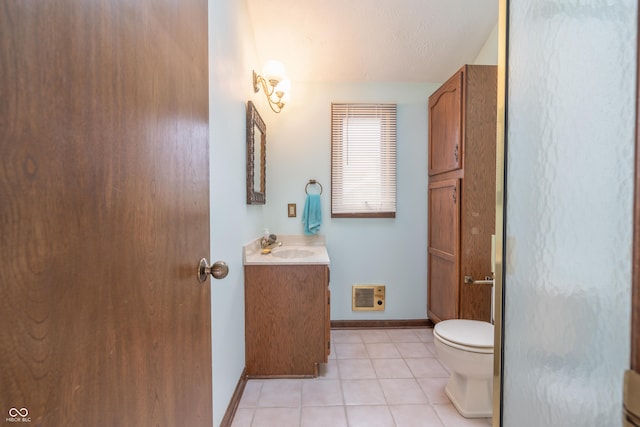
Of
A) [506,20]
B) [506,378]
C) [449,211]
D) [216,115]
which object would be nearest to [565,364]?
[506,378]

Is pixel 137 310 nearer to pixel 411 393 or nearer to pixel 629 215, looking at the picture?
pixel 629 215

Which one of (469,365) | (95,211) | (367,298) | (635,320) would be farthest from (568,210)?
(367,298)

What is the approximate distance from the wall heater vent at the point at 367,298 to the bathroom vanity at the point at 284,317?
87 cm

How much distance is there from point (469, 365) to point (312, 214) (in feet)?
5.28

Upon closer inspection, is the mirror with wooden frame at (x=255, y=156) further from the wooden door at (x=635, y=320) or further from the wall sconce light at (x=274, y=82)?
the wooden door at (x=635, y=320)

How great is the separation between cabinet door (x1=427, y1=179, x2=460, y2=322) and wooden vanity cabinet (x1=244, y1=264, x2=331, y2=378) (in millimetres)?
1012

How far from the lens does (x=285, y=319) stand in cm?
196

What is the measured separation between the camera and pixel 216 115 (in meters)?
1.38

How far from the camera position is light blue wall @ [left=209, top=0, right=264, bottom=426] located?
135 cm

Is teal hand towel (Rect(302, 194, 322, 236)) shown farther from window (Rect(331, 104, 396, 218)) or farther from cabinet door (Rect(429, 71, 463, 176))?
cabinet door (Rect(429, 71, 463, 176))

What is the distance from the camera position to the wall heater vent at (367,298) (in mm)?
2791

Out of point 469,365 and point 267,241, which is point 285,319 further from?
point 469,365

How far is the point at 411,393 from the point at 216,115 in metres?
1.93

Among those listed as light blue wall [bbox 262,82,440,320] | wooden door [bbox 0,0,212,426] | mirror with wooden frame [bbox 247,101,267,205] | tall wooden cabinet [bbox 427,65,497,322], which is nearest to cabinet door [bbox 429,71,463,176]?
tall wooden cabinet [bbox 427,65,497,322]
